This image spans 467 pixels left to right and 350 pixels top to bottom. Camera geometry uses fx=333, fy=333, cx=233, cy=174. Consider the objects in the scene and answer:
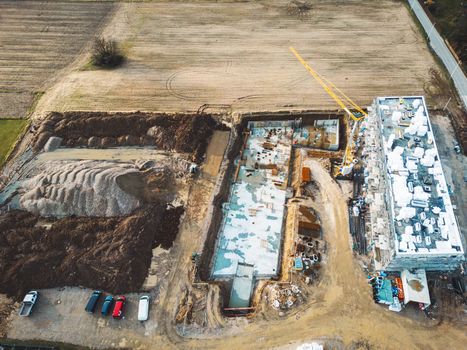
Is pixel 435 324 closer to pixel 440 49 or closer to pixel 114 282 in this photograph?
pixel 114 282

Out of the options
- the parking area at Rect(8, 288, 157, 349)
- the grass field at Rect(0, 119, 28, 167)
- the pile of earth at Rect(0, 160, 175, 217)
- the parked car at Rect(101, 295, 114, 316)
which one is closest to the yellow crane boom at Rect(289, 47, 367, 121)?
the pile of earth at Rect(0, 160, 175, 217)

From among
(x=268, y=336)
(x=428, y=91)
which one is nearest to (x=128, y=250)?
(x=268, y=336)

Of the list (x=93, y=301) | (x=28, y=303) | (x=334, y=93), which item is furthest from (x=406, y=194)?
(x=28, y=303)

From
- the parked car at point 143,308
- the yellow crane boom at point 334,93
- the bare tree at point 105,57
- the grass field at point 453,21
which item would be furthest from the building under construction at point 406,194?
the bare tree at point 105,57

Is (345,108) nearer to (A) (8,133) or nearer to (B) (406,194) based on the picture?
(B) (406,194)

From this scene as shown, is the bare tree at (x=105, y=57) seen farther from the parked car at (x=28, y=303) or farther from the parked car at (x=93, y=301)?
the parked car at (x=93, y=301)

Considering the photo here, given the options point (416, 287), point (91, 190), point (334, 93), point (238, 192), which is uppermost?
point (334, 93)

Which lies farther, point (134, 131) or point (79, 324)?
point (134, 131)
